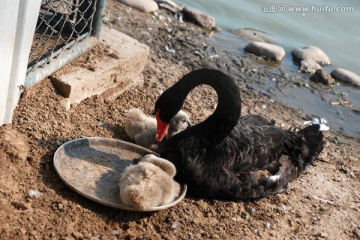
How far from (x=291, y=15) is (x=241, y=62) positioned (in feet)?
8.30

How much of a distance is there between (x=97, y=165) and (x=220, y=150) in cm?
86

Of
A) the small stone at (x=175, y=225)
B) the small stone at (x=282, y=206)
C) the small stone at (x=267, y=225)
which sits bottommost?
the small stone at (x=282, y=206)

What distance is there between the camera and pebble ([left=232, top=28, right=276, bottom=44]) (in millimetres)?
8336

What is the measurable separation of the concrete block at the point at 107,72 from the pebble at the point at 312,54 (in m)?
3.29

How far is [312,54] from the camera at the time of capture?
8086 mm

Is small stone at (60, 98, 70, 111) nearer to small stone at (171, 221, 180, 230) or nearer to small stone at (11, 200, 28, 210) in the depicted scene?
small stone at (11, 200, 28, 210)

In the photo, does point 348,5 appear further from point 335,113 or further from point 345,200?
point 345,200

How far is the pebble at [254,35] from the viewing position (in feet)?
27.3

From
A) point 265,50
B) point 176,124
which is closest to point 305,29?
point 265,50

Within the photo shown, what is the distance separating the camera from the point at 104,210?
3.66m

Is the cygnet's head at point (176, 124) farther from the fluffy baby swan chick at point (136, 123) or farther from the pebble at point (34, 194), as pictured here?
the pebble at point (34, 194)

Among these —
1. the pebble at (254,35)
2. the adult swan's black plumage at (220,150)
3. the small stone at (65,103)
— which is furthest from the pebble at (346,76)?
the small stone at (65,103)

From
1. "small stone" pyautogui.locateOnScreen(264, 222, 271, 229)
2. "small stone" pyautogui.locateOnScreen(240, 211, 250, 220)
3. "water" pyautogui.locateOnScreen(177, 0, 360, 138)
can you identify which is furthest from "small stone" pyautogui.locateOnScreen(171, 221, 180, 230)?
"water" pyautogui.locateOnScreen(177, 0, 360, 138)

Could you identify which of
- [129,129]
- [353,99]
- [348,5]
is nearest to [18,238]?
[129,129]
